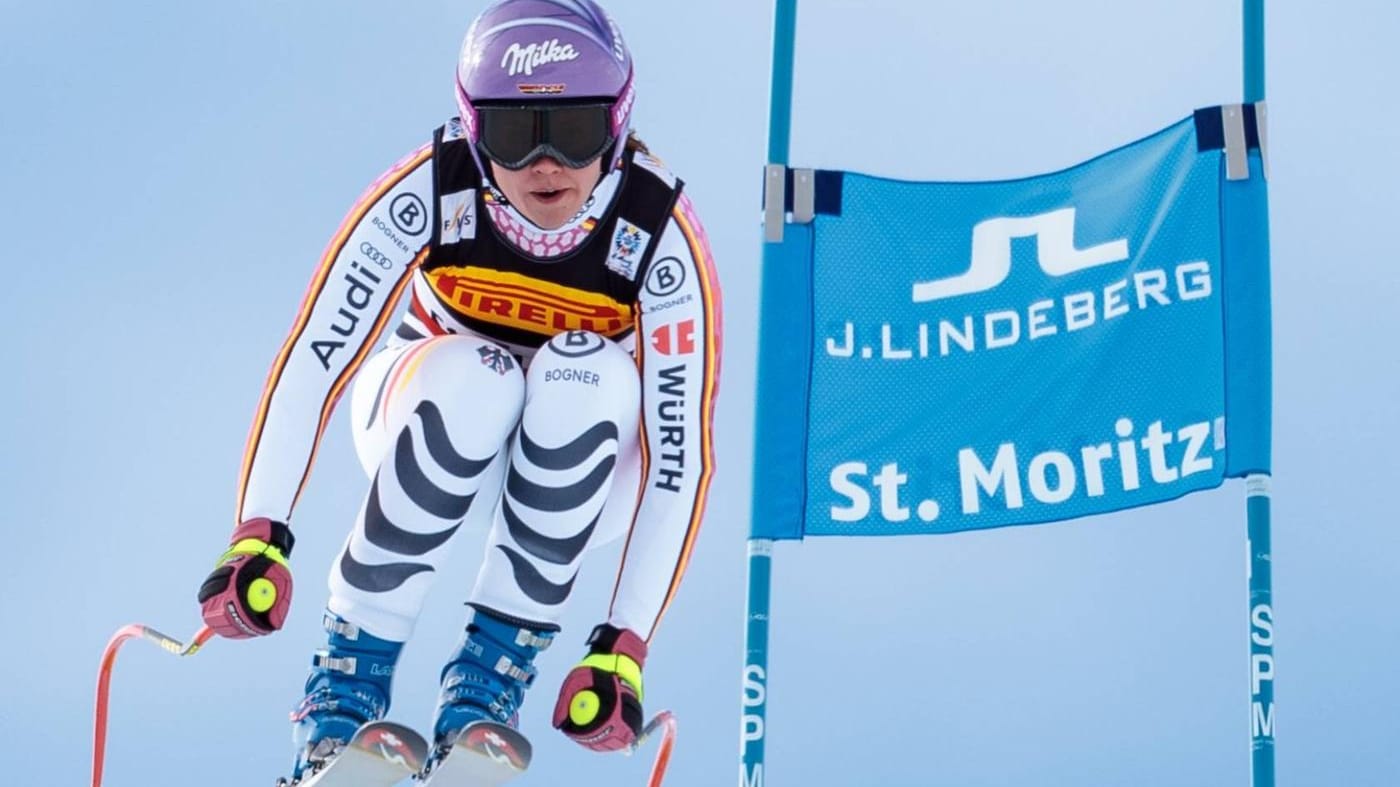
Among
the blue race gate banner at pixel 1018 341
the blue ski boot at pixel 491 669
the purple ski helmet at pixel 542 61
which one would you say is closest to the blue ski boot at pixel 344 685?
the blue ski boot at pixel 491 669

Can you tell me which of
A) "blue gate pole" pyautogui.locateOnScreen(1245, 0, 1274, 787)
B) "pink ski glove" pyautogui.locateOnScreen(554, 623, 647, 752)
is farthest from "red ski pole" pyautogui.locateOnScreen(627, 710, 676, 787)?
"blue gate pole" pyautogui.locateOnScreen(1245, 0, 1274, 787)

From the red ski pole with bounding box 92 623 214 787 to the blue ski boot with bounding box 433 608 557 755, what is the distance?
31.5 inches

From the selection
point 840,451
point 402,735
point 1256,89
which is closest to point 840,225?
point 840,451

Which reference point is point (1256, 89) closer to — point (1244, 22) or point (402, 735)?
point (1244, 22)

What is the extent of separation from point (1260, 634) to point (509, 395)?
12.8ft

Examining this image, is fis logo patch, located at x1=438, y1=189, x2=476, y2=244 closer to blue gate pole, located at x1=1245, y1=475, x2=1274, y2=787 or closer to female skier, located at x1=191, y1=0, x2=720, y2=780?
female skier, located at x1=191, y1=0, x2=720, y2=780

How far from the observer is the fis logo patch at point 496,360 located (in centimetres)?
818

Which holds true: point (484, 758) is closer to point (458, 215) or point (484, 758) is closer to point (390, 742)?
point (390, 742)

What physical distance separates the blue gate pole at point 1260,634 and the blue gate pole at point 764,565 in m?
2.00

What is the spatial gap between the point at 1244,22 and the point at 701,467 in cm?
478

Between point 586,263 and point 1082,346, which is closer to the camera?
point 586,263

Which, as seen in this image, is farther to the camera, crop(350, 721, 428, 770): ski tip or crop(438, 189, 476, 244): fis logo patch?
crop(438, 189, 476, 244): fis logo patch

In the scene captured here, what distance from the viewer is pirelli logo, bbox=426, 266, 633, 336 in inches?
339

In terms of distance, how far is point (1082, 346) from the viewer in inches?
484
